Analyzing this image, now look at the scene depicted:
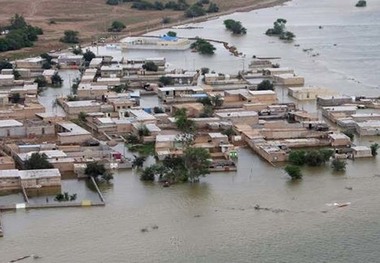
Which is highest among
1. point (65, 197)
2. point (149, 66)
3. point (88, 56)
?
point (88, 56)

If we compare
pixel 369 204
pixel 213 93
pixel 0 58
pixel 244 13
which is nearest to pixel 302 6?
pixel 244 13

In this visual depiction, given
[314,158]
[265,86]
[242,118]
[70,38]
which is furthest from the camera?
[70,38]

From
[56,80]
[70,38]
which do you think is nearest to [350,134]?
[56,80]

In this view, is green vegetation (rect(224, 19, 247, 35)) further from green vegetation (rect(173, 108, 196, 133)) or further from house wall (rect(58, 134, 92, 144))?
house wall (rect(58, 134, 92, 144))

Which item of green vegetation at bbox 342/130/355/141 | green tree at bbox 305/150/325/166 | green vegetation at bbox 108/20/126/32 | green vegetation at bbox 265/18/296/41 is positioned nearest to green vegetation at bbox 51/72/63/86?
green vegetation at bbox 342/130/355/141

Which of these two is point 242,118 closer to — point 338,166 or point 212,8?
point 338,166
